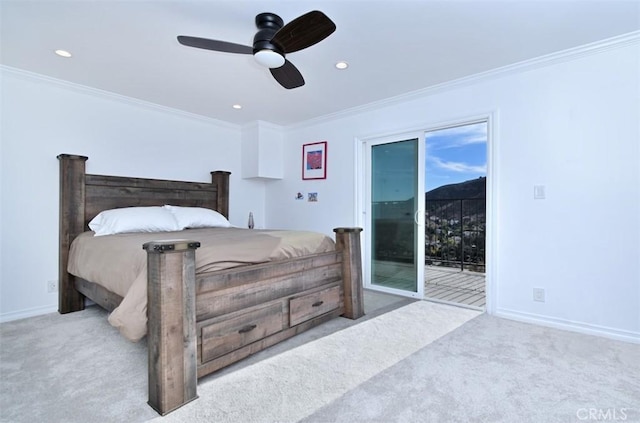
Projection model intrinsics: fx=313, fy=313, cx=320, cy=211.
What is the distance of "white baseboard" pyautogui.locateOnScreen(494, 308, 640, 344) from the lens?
91.4 inches

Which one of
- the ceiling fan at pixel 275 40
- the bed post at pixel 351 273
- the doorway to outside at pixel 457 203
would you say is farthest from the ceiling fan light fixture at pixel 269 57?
the doorway to outside at pixel 457 203

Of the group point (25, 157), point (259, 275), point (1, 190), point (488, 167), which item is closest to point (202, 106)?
point (25, 157)

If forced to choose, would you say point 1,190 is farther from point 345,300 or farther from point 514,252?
point 514,252

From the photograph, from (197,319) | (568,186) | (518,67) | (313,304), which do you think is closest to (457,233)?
(568,186)

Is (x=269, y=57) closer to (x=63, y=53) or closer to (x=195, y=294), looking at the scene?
(x=195, y=294)

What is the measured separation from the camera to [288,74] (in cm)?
231

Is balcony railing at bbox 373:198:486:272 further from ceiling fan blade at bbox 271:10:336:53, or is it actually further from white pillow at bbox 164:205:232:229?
ceiling fan blade at bbox 271:10:336:53

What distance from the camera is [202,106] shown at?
12.5 ft

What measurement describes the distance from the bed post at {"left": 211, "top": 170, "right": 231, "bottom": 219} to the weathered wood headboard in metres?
0.43

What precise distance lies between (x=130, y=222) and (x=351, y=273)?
6.96 ft

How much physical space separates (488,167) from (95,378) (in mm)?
3401

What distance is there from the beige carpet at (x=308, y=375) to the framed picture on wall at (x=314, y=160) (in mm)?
2268

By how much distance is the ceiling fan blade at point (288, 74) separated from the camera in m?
2.21

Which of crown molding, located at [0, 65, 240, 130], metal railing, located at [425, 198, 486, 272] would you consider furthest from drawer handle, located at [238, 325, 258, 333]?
metal railing, located at [425, 198, 486, 272]
